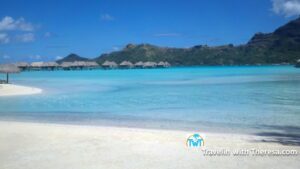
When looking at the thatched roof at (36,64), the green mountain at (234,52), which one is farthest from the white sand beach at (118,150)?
the green mountain at (234,52)

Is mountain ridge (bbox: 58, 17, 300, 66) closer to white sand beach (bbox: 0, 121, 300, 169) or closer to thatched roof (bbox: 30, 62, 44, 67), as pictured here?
thatched roof (bbox: 30, 62, 44, 67)

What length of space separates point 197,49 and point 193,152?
373 ft

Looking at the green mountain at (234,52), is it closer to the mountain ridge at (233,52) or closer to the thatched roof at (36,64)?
the mountain ridge at (233,52)

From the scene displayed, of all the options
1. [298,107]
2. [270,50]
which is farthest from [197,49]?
[298,107]

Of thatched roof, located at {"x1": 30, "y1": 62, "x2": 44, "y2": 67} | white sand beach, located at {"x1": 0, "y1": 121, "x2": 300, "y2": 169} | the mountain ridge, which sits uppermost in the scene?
the mountain ridge

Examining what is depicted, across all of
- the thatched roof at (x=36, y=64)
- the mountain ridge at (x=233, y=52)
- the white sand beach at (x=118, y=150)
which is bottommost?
the white sand beach at (x=118, y=150)

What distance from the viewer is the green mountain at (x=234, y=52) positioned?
90625mm

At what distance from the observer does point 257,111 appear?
978 centimetres

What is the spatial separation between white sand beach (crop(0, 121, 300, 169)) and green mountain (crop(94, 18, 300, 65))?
3243 inches

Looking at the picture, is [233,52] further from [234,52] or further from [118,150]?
[118,150]

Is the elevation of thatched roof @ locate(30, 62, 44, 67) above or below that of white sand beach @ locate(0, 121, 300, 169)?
above

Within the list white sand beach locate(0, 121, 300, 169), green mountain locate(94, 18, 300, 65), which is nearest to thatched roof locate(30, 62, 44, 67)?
green mountain locate(94, 18, 300, 65)

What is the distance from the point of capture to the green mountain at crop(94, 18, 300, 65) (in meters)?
90.6

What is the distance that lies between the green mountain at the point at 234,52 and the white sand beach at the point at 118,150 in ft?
270
